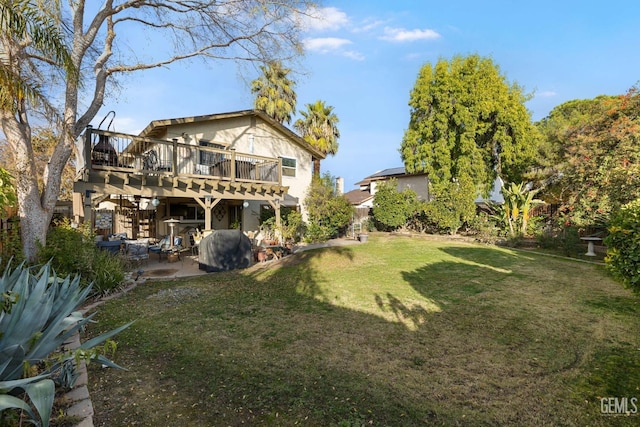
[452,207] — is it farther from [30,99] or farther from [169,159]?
[30,99]

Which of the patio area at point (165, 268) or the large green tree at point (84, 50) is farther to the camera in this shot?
the patio area at point (165, 268)

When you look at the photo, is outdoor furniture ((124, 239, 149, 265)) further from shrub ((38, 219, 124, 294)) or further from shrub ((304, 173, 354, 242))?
shrub ((304, 173, 354, 242))

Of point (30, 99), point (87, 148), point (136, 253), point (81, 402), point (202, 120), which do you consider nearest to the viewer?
point (81, 402)

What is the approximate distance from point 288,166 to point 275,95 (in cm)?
808

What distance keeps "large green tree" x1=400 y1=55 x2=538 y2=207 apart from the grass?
518 inches

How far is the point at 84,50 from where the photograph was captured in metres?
8.41

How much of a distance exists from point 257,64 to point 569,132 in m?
15.1

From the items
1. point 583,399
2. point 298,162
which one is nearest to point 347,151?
point 298,162

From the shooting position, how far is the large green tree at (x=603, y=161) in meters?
10.5

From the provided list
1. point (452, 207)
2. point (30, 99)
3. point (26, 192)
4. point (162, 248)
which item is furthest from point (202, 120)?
point (452, 207)

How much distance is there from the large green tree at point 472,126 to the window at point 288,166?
353 inches

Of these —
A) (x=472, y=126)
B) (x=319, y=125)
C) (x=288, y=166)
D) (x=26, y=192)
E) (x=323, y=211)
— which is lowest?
(x=323, y=211)

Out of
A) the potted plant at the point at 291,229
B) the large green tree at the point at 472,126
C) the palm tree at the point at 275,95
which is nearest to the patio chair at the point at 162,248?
the potted plant at the point at 291,229

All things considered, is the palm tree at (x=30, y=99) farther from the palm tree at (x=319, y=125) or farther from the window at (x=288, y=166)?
the palm tree at (x=319, y=125)
